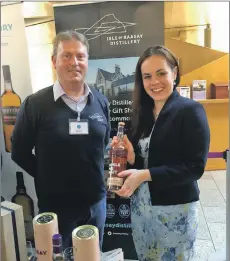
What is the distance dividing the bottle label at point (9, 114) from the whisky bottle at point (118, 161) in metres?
0.44

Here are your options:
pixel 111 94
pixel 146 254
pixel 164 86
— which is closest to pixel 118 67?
pixel 111 94

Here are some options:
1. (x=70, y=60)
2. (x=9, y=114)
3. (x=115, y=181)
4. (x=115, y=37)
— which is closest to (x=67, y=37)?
(x=70, y=60)

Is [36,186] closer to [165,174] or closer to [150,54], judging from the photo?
[165,174]

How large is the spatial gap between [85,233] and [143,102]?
0.53 metres

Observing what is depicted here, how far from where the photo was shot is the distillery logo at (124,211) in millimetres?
1509

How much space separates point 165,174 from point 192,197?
0.17 m

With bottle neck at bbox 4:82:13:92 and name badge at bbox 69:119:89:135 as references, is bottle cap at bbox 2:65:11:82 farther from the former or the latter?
name badge at bbox 69:119:89:135

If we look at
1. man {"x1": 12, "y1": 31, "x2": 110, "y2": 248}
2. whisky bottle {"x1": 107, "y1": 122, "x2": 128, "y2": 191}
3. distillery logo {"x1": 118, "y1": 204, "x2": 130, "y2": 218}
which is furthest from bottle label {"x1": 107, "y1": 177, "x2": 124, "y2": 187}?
distillery logo {"x1": 118, "y1": 204, "x2": 130, "y2": 218}

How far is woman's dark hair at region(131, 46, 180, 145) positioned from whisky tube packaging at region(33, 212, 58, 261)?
1.43 feet

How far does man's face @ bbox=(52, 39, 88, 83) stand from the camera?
1.12m

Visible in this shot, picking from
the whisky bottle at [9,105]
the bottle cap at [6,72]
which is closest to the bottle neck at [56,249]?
the whisky bottle at [9,105]

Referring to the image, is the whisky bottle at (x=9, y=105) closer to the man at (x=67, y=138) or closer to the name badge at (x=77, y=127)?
the man at (x=67, y=138)

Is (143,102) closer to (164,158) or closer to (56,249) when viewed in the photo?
(164,158)

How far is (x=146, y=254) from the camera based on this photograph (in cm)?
129
